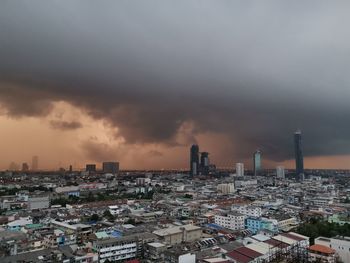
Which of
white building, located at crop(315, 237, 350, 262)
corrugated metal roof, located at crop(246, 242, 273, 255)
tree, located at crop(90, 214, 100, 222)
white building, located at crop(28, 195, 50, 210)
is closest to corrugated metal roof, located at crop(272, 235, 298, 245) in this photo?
corrugated metal roof, located at crop(246, 242, 273, 255)

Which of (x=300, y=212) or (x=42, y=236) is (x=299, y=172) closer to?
(x=300, y=212)

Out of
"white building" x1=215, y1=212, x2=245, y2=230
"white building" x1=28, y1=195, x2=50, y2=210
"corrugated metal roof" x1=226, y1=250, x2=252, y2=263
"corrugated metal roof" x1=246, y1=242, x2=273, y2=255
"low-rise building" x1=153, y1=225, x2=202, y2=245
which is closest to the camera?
"corrugated metal roof" x1=226, y1=250, x2=252, y2=263

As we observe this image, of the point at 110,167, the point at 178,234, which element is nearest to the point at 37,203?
the point at 178,234

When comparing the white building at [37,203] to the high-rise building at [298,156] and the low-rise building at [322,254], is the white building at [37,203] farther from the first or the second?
the high-rise building at [298,156]

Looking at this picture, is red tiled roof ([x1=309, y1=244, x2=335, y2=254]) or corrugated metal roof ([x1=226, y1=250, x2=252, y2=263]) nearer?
corrugated metal roof ([x1=226, y1=250, x2=252, y2=263])

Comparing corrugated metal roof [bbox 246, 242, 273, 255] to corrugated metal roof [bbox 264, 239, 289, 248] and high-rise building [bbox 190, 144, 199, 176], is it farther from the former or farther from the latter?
high-rise building [bbox 190, 144, 199, 176]

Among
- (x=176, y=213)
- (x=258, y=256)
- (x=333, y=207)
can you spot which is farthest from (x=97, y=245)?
(x=333, y=207)
